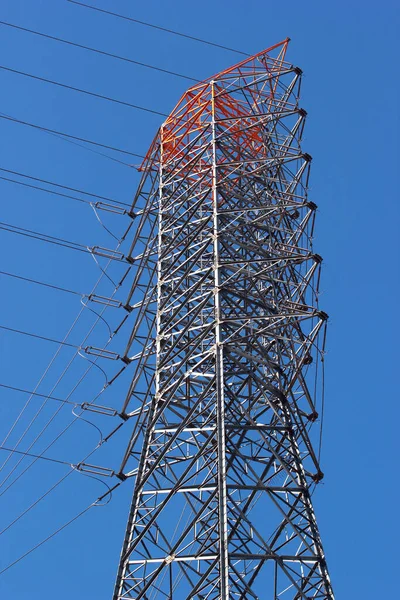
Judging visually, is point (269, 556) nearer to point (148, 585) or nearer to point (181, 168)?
point (148, 585)

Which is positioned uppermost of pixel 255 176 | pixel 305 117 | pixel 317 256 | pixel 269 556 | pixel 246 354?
pixel 305 117

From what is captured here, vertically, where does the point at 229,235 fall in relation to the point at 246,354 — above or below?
above

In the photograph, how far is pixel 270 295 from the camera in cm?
3166

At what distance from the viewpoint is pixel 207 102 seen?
1437 inches

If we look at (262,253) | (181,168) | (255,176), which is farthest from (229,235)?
(181,168)

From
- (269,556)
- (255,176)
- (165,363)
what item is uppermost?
(255,176)

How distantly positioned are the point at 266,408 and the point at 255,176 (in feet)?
26.2

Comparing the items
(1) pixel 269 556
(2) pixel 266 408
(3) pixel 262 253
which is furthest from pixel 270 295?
(1) pixel 269 556

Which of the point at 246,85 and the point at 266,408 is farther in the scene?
the point at 246,85

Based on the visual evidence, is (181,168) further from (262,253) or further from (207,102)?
(262,253)

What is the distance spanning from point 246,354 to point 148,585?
5.86 m

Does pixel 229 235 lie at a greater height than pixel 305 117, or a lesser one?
lesser

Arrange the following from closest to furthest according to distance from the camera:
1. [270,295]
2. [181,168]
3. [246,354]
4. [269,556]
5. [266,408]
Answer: [269,556], [246,354], [266,408], [270,295], [181,168]

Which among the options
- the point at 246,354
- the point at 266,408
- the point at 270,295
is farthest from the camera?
→ the point at 270,295
